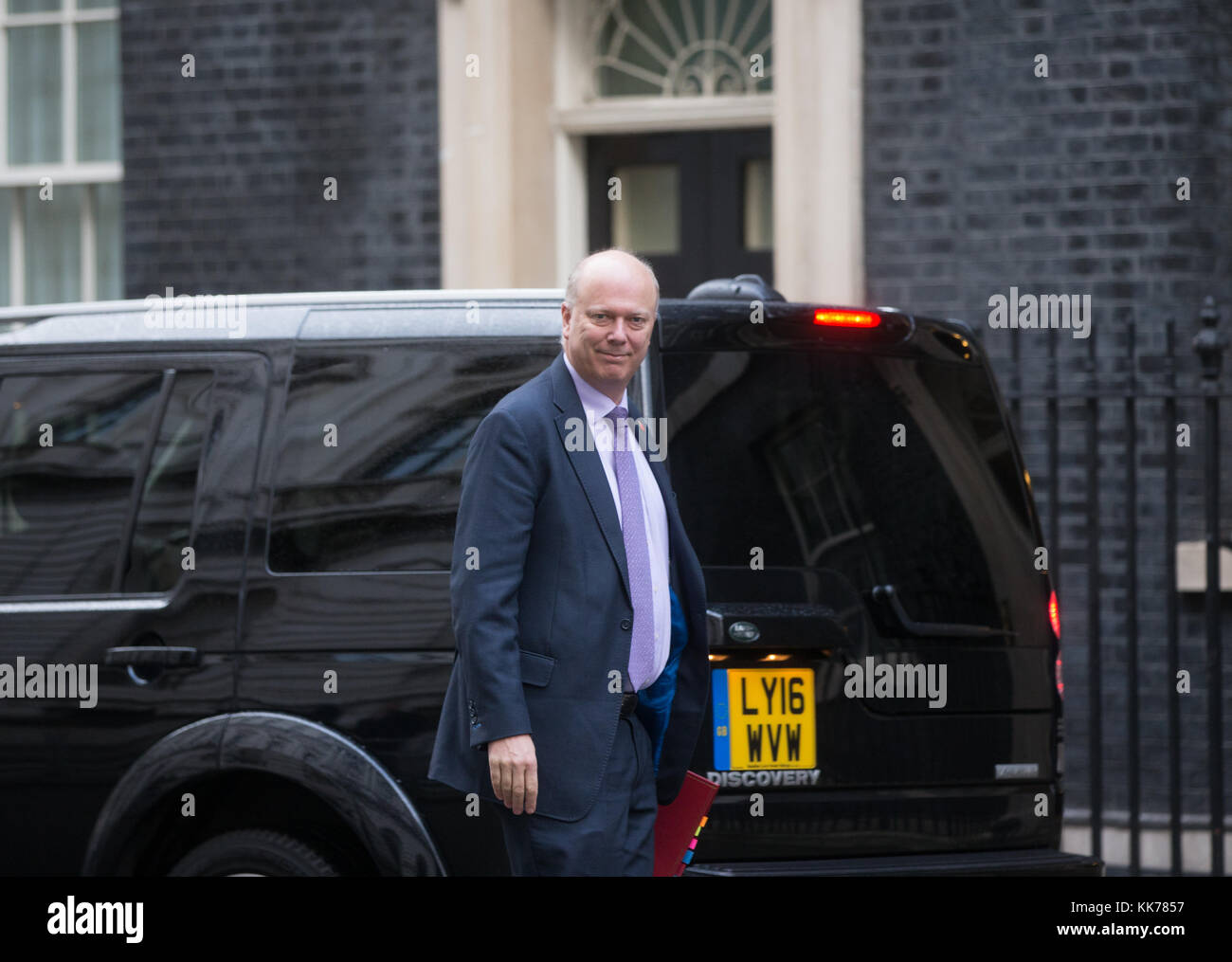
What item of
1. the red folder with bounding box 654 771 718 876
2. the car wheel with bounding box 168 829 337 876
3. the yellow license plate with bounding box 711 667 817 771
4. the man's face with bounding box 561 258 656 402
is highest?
the man's face with bounding box 561 258 656 402

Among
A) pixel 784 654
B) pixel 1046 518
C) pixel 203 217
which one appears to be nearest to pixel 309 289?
pixel 203 217

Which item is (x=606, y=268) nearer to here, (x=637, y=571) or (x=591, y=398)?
(x=591, y=398)

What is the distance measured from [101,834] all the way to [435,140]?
5.27 m

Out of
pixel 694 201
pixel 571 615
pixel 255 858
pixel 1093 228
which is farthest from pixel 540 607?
pixel 694 201

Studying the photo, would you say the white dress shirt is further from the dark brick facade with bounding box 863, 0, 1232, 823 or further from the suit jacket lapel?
the dark brick facade with bounding box 863, 0, 1232, 823

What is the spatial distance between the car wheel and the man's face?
1.47m

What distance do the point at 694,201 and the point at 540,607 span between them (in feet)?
19.2

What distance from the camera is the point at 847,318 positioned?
14.3 feet

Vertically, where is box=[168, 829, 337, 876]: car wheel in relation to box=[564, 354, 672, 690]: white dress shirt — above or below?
below

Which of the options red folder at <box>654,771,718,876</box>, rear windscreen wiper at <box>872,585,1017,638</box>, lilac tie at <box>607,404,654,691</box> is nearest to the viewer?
lilac tie at <box>607,404,654,691</box>

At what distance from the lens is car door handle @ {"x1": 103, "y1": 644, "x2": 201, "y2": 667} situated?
435 cm

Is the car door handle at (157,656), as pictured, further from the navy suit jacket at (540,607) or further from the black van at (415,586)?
the navy suit jacket at (540,607)

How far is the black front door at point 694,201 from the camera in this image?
29.4ft

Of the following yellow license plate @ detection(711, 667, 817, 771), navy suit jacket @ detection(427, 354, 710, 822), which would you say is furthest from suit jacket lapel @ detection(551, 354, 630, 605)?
yellow license plate @ detection(711, 667, 817, 771)
